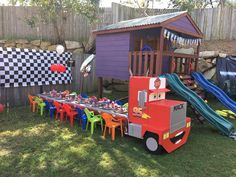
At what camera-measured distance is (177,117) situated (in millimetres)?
3938

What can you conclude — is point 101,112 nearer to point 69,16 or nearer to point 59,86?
point 59,86

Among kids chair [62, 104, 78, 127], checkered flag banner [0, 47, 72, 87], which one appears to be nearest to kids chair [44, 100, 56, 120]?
kids chair [62, 104, 78, 127]

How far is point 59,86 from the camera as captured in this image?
329 inches

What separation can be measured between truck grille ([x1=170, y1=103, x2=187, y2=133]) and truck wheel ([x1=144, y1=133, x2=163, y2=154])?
0.35 m

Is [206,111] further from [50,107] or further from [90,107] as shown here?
[50,107]

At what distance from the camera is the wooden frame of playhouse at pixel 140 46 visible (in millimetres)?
5777

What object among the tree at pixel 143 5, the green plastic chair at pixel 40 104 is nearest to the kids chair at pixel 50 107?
the green plastic chair at pixel 40 104

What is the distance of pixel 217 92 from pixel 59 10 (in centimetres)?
A: 740

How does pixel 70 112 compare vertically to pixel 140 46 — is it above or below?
below

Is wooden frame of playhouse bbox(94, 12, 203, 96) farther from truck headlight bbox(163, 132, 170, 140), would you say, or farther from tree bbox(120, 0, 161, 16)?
tree bbox(120, 0, 161, 16)

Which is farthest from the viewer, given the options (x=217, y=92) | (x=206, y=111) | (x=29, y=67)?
(x=29, y=67)

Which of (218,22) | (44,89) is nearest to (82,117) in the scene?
(44,89)

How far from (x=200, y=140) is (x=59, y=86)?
585 centimetres

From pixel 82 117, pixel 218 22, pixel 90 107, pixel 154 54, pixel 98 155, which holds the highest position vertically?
pixel 218 22
